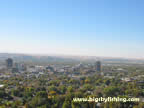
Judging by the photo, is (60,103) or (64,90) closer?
(60,103)

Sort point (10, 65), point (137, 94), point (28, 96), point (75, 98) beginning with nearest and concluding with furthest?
point (75, 98)
point (28, 96)
point (137, 94)
point (10, 65)

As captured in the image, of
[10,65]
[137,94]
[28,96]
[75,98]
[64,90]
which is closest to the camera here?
[75,98]

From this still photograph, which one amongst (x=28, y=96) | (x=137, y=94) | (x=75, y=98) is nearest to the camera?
(x=75, y=98)

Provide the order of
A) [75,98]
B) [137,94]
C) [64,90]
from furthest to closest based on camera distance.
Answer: [64,90] → [137,94] → [75,98]

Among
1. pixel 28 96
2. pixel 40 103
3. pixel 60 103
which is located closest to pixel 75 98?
pixel 60 103

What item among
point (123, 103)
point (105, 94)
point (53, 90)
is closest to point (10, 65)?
point (53, 90)

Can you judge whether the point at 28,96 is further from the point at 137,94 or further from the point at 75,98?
the point at 137,94

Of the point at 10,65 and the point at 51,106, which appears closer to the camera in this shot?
the point at 51,106

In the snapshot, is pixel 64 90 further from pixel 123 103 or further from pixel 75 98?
pixel 123 103
